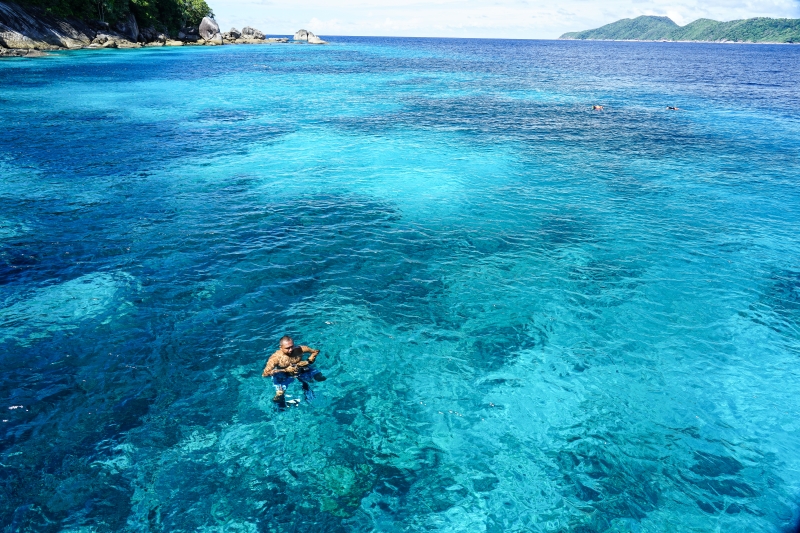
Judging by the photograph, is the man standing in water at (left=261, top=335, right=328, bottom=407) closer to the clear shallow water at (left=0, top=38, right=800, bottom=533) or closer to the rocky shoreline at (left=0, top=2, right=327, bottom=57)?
the clear shallow water at (left=0, top=38, right=800, bottom=533)

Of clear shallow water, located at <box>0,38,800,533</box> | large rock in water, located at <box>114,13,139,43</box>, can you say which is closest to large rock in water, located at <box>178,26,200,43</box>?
large rock in water, located at <box>114,13,139,43</box>

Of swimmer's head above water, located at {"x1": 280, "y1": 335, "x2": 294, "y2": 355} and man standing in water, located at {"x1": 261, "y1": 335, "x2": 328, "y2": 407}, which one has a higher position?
swimmer's head above water, located at {"x1": 280, "y1": 335, "x2": 294, "y2": 355}

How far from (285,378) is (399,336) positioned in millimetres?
4999

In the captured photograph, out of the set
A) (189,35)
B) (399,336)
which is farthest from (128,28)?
(399,336)

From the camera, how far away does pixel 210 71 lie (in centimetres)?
9288

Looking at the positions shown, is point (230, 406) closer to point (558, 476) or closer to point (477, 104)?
point (558, 476)

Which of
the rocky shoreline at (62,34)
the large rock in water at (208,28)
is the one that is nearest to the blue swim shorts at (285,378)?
the rocky shoreline at (62,34)

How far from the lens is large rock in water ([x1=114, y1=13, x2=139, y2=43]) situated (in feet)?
421

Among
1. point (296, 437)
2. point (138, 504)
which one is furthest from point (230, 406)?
point (138, 504)

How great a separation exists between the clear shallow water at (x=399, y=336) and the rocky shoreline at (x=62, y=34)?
271 feet

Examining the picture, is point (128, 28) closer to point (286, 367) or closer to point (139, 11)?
point (139, 11)

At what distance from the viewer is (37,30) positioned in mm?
101938

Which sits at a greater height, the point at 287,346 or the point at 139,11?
the point at 139,11

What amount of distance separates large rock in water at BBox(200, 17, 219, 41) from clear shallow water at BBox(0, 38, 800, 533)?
155 m
